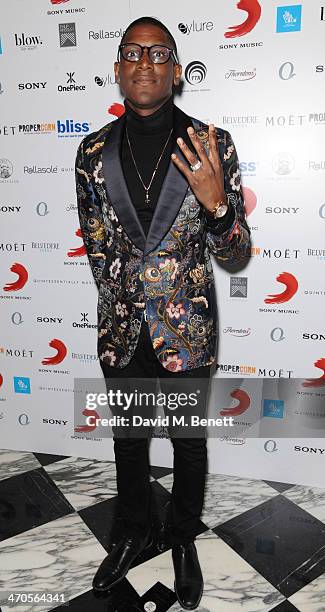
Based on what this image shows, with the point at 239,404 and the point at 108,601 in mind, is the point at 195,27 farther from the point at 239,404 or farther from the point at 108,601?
the point at 108,601

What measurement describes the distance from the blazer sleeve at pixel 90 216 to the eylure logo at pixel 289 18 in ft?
3.13

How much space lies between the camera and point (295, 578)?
1797 millimetres

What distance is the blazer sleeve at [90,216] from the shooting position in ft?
5.48

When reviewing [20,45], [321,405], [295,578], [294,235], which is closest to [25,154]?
[20,45]

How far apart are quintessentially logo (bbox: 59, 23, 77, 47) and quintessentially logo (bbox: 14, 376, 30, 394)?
62.0 inches

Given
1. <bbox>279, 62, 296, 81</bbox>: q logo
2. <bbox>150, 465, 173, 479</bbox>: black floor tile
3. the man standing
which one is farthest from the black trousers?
<bbox>279, 62, 296, 81</bbox>: q logo

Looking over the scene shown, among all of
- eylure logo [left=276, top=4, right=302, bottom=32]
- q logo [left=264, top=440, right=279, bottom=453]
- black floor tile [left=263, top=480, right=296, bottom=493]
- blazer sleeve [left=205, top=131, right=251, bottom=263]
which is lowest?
black floor tile [left=263, top=480, right=296, bottom=493]

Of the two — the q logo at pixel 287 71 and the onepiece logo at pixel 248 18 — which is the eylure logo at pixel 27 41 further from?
the q logo at pixel 287 71

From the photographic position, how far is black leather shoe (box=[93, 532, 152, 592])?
1.76m

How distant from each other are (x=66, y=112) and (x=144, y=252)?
1060 mm

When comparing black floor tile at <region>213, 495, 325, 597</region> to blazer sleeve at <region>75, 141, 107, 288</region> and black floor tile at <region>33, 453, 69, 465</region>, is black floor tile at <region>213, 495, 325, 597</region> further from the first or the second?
blazer sleeve at <region>75, 141, 107, 288</region>

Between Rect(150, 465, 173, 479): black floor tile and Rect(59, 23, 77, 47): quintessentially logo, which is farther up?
Rect(59, 23, 77, 47): quintessentially logo

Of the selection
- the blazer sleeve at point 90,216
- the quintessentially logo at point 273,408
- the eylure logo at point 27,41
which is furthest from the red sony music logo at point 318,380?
the eylure logo at point 27,41

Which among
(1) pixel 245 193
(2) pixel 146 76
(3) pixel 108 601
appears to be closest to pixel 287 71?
(1) pixel 245 193
